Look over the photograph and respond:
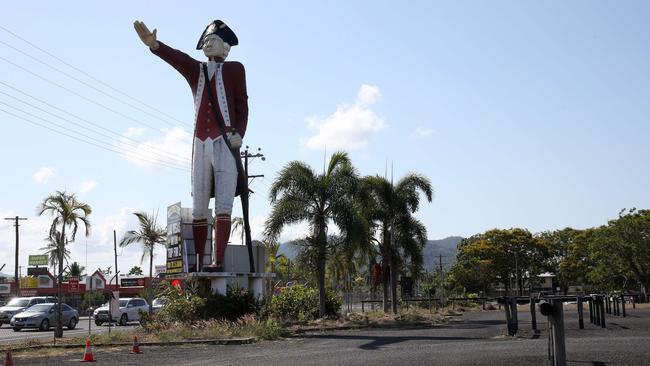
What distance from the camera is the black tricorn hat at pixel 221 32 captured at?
27562 millimetres

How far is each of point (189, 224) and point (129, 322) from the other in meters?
13.2

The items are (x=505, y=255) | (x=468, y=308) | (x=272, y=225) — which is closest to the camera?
(x=272, y=225)

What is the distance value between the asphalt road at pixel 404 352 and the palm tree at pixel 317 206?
9.43 metres

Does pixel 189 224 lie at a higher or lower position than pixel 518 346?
higher

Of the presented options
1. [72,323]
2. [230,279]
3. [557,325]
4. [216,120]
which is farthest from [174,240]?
[557,325]

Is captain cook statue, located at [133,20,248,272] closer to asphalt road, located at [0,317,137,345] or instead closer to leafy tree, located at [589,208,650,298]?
asphalt road, located at [0,317,137,345]

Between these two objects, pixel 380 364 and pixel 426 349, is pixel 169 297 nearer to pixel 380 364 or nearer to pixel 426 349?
pixel 426 349

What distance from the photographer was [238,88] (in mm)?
27422

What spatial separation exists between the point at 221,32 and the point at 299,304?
1150 centimetres

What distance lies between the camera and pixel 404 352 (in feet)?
49.1

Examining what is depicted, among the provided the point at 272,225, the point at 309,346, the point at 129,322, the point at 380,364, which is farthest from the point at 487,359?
the point at 129,322

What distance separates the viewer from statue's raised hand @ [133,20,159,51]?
26.1 meters

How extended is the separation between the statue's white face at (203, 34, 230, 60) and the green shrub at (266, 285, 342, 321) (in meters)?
9.83

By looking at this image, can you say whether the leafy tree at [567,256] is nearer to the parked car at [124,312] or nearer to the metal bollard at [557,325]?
the parked car at [124,312]
